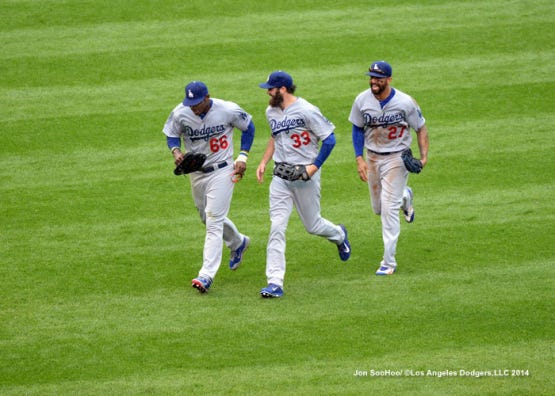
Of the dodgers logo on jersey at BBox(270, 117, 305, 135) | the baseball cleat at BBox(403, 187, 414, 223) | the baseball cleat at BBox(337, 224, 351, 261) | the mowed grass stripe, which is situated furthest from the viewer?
the mowed grass stripe

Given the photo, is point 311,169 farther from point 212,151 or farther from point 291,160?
point 212,151

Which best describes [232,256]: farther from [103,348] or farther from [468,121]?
[468,121]

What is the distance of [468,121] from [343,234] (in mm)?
3767

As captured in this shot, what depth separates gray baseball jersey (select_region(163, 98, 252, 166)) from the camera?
834 cm

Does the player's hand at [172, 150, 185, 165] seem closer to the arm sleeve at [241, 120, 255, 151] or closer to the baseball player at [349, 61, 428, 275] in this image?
the arm sleeve at [241, 120, 255, 151]

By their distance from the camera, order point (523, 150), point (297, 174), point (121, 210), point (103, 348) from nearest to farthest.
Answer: point (103, 348) < point (297, 174) < point (121, 210) < point (523, 150)

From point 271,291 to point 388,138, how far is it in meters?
1.78

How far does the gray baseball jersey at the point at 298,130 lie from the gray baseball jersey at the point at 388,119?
1.60ft

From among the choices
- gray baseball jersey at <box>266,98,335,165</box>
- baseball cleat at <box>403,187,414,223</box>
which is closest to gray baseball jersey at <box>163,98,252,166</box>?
gray baseball jersey at <box>266,98,335,165</box>

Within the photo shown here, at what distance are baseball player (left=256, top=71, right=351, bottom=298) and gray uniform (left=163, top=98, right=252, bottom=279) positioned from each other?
1.15 feet

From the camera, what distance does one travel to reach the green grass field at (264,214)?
6.78 meters

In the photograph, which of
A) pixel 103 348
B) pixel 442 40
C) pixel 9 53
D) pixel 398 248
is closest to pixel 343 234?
pixel 398 248

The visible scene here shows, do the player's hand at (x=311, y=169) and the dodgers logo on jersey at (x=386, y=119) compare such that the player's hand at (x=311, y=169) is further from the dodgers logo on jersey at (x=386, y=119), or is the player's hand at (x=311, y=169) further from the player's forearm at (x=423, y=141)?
the player's forearm at (x=423, y=141)

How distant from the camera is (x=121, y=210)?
10.1 m
